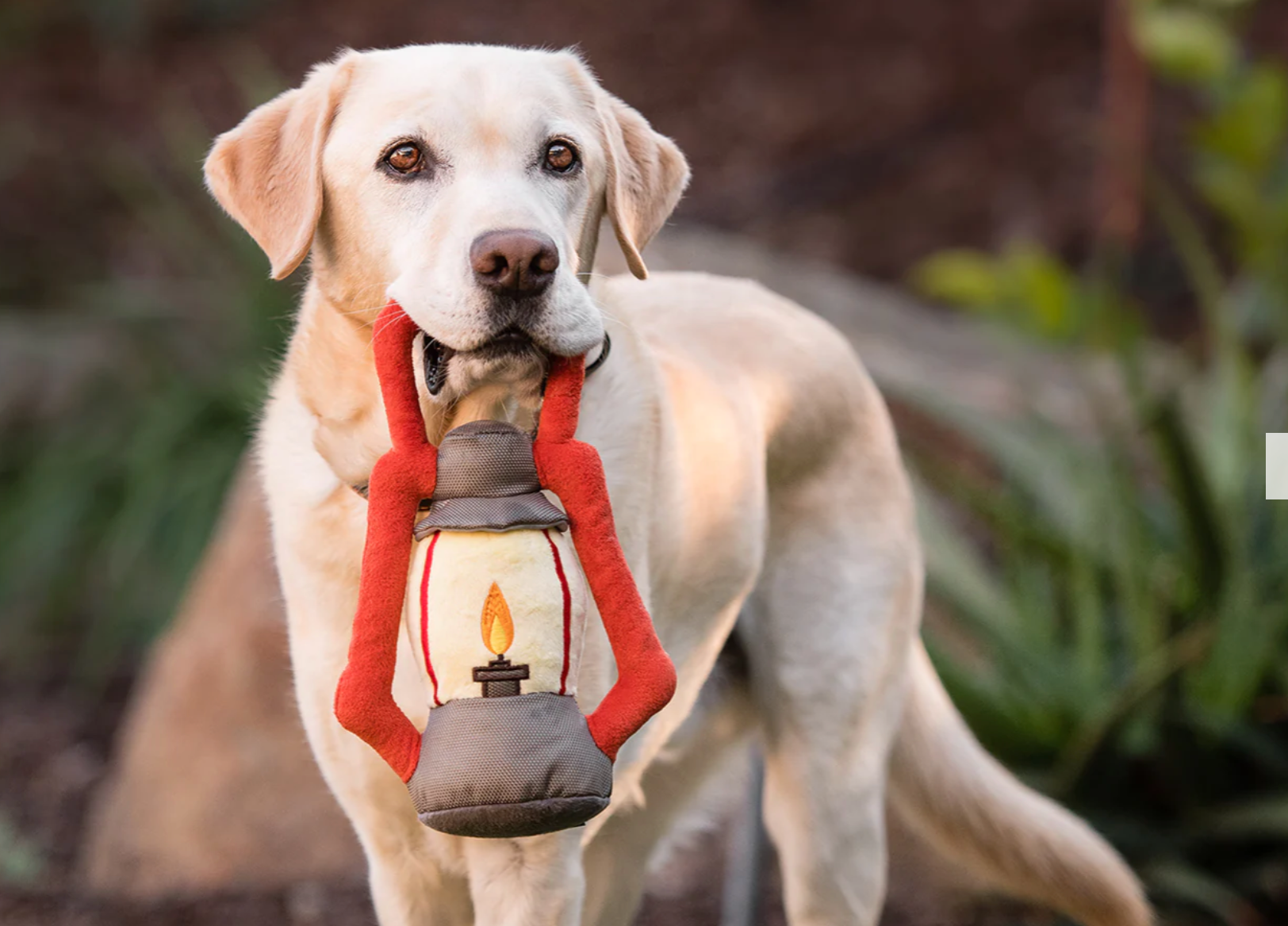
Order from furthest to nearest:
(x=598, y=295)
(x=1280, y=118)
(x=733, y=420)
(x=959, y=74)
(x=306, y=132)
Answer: (x=959, y=74)
(x=1280, y=118)
(x=733, y=420)
(x=598, y=295)
(x=306, y=132)

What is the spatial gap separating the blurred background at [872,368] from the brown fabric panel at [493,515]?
1.52 m

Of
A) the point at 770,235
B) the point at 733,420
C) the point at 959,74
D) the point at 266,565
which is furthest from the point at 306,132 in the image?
the point at 959,74

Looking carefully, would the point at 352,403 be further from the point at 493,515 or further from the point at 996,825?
the point at 996,825

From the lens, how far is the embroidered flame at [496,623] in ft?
4.99

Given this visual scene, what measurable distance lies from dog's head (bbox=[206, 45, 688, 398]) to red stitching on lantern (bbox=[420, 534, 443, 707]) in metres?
0.23

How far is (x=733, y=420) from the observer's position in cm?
229

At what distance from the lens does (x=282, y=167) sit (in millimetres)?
1854

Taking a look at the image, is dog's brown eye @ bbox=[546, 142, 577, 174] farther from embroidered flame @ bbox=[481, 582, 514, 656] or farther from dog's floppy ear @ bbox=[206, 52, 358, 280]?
embroidered flame @ bbox=[481, 582, 514, 656]

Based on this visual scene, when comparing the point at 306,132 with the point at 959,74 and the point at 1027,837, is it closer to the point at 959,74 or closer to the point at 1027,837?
the point at 1027,837

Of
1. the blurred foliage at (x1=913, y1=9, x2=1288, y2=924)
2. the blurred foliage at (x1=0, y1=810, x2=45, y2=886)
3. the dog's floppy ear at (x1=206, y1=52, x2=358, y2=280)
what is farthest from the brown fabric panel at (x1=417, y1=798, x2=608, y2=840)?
the blurred foliage at (x1=0, y1=810, x2=45, y2=886)

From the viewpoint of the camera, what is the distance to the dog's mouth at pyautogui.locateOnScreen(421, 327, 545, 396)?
64.3 inches

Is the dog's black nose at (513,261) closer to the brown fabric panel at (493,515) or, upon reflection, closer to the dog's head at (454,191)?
the dog's head at (454,191)

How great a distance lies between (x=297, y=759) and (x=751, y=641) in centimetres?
178

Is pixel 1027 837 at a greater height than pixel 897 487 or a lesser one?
lesser
